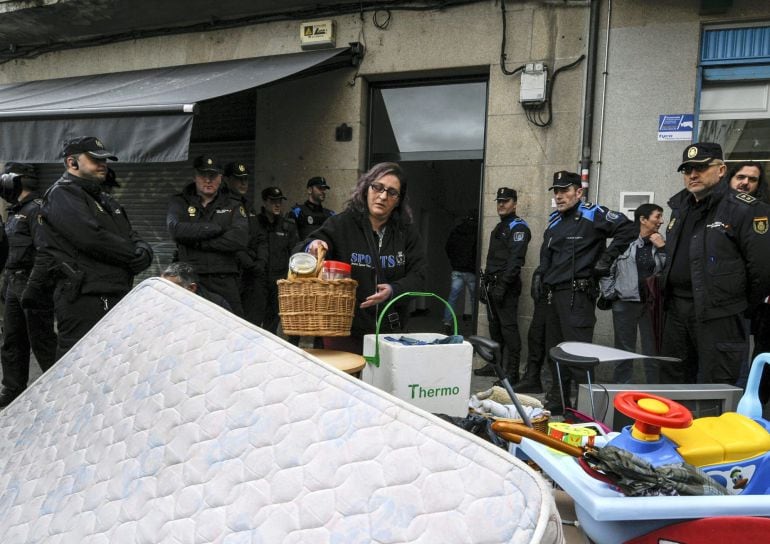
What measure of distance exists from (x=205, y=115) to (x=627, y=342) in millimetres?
6285

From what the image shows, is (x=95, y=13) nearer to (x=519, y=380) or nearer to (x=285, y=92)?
(x=285, y=92)

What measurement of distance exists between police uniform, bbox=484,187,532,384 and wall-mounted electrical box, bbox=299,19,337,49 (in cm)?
278

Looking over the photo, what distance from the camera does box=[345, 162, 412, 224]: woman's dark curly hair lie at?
2926 mm

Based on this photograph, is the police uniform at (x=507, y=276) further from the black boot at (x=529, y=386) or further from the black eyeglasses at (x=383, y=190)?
the black eyeglasses at (x=383, y=190)

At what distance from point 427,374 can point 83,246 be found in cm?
235

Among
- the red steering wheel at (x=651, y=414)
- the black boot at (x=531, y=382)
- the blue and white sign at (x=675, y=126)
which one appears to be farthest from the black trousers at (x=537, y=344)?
the red steering wheel at (x=651, y=414)

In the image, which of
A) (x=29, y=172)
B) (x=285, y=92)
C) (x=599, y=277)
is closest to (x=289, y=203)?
(x=285, y=92)

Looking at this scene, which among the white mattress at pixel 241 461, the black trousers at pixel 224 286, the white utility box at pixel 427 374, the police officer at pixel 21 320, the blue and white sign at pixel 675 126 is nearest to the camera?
the white mattress at pixel 241 461

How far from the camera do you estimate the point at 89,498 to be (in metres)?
0.96

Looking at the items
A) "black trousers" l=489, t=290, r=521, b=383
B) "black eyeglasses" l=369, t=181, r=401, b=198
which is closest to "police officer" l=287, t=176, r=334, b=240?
"black trousers" l=489, t=290, r=521, b=383

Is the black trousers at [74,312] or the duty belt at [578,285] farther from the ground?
the duty belt at [578,285]

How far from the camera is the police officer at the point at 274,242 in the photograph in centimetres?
590

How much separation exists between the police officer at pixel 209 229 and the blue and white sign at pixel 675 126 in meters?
4.10

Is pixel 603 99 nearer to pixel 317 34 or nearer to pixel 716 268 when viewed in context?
pixel 716 268
